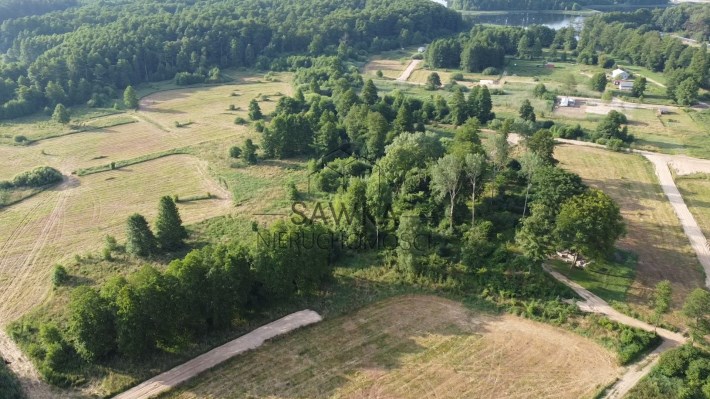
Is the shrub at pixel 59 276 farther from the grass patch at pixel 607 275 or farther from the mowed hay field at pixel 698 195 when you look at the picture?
the mowed hay field at pixel 698 195

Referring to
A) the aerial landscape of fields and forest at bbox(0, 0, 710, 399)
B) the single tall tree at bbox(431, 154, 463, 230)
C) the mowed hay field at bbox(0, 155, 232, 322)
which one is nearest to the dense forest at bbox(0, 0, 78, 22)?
the aerial landscape of fields and forest at bbox(0, 0, 710, 399)

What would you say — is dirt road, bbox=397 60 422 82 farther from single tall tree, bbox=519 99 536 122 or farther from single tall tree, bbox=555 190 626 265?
single tall tree, bbox=555 190 626 265

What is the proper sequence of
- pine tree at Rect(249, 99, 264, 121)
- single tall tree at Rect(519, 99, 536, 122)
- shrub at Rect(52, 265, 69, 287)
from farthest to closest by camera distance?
pine tree at Rect(249, 99, 264, 121)
single tall tree at Rect(519, 99, 536, 122)
shrub at Rect(52, 265, 69, 287)

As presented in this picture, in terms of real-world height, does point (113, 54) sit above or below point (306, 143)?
above

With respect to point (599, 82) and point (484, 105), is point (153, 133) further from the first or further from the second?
point (599, 82)

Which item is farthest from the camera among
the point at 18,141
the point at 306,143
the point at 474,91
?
the point at 474,91

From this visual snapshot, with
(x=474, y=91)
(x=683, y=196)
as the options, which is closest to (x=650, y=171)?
(x=683, y=196)

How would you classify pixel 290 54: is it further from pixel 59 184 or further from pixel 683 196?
pixel 683 196
